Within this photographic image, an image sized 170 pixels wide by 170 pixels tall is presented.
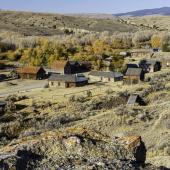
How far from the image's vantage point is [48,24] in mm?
158375

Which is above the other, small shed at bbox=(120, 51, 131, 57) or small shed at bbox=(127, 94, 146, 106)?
small shed at bbox=(127, 94, 146, 106)

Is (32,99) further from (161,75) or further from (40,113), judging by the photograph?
(161,75)

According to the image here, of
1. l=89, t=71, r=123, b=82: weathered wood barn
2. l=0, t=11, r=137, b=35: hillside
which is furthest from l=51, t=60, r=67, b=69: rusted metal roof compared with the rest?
l=0, t=11, r=137, b=35: hillside

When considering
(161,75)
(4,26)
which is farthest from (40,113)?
(4,26)

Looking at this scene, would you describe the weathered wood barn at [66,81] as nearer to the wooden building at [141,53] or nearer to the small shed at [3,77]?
the small shed at [3,77]

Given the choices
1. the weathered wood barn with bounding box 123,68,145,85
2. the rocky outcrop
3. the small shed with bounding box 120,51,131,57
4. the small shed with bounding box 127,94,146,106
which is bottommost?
the small shed with bounding box 120,51,131,57

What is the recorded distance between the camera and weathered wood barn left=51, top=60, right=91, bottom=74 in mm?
70625

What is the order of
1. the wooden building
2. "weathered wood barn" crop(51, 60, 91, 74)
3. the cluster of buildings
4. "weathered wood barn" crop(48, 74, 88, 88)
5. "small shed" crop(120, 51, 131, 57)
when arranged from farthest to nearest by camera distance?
the wooden building, "small shed" crop(120, 51, 131, 57), "weathered wood barn" crop(51, 60, 91, 74), the cluster of buildings, "weathered wood barn" crop(48, 74, 88, 88)

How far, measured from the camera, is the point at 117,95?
50.2 m

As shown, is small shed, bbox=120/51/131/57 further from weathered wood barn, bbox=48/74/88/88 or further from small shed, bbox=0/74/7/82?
weathered wood barn, bbox=48/74/88/88

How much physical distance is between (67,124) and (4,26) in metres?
109

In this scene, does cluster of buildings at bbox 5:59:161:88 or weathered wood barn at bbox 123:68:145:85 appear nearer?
cluster of buildings at bbox 5:59:161:88

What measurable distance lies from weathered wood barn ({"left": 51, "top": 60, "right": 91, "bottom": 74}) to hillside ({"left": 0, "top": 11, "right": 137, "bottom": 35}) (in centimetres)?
5919

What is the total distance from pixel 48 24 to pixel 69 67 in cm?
8908
